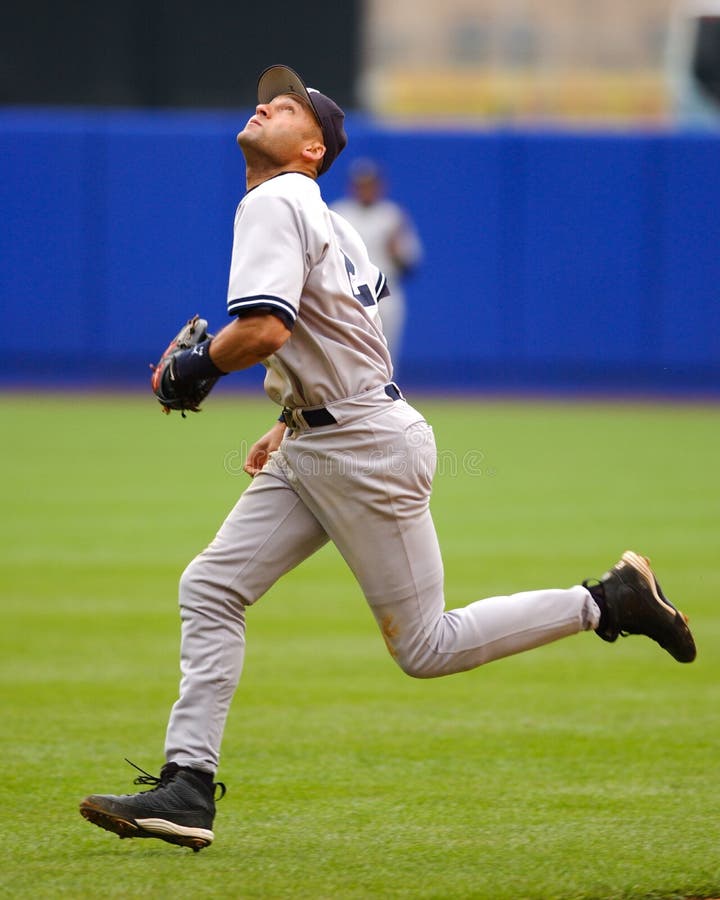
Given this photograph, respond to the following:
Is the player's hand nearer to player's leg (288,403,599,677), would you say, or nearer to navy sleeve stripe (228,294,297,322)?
player's leg (288,403,599,677)

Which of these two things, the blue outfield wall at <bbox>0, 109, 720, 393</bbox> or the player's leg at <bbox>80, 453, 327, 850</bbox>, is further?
the blue outfield wall at <bbox>0, 109, 720, 393</bbox>

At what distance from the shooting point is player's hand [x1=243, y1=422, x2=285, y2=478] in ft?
14.7

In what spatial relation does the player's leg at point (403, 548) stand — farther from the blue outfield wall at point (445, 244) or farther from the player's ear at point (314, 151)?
the blue outfield wall at point (445, 244)

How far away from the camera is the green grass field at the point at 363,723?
4004 mm

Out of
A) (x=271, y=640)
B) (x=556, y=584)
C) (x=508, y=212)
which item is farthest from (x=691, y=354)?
(x=271, y=640)

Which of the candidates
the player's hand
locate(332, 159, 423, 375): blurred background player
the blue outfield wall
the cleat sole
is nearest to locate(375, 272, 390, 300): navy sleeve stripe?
the player's hand

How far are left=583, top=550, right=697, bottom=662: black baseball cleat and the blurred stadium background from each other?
1582 cm

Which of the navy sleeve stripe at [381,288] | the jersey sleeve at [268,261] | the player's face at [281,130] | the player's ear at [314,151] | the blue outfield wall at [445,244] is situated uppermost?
the player's face at [281,130]

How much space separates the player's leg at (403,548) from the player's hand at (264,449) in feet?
0.92

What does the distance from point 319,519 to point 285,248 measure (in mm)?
786

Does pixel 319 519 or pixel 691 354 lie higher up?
pixel 319 519

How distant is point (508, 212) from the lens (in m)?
20.2

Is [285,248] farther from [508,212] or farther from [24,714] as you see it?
[508,212]

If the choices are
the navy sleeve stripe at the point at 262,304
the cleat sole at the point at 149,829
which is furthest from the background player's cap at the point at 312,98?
the cleat sole at the point at 149,829
